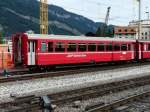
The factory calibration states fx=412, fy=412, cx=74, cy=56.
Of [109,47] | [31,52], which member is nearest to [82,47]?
[109,47]

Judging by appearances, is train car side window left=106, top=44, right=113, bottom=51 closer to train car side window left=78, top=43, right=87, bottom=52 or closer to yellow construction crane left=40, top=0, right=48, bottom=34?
train car side window left=78, top=43, right=87, bottom=52

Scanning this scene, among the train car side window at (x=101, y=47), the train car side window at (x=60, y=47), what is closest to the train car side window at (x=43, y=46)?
the train car side window at (x=60, y=47)

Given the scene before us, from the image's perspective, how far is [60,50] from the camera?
3241 cm

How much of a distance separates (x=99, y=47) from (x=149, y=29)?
138m

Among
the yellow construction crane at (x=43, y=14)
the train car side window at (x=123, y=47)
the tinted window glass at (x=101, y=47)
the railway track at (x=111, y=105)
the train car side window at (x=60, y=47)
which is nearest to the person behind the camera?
the railway track at (x=111, y=105)

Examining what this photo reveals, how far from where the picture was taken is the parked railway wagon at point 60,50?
30.1 metres

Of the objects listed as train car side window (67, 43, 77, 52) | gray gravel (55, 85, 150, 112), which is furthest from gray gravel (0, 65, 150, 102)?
train car side window (67, 43, 77, 52)

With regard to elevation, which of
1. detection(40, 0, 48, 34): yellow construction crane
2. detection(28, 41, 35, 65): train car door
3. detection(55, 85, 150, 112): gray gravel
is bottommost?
detection(55, 85, 150, 112): gray gravel

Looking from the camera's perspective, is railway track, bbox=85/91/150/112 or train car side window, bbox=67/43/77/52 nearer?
railway track, bbox=85/91/150/112

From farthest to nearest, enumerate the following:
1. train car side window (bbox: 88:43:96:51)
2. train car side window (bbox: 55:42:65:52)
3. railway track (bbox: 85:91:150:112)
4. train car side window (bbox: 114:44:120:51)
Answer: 1. train car side window (bbox: 114:44:120:51)
2. train car side window (bbox: 88:43:96:51)
3. train car side window (bbox: 55:42:65:52)
4. railway track (bbox: 85:91:150:112)

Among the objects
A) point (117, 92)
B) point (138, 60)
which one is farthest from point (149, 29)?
point (117, 92)

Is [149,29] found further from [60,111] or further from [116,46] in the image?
[60,111]

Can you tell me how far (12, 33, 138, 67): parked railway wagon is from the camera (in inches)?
1184

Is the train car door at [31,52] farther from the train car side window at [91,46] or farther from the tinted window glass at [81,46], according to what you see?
the train car side window at [91,46]
